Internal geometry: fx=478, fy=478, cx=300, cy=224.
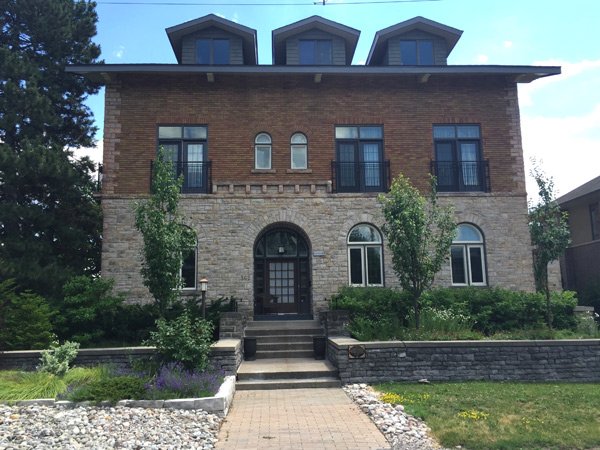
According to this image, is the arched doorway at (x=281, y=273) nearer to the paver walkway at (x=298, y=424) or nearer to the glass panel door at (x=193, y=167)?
the glass panel door at (x=193, y=167)

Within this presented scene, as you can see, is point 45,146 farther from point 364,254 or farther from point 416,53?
point 416,53

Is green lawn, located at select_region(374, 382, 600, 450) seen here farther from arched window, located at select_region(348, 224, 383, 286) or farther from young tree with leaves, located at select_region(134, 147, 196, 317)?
arched window, located at select_region(348, 224, 383, 286)

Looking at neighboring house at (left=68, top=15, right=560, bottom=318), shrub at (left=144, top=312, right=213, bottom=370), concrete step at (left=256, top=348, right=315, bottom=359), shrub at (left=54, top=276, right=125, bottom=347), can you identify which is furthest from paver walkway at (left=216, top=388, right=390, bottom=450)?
neighboring house at (left=68, top=15, right=560, bottom=318)

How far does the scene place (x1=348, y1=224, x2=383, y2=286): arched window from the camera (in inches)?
603

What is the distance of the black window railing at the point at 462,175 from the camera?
16.1m

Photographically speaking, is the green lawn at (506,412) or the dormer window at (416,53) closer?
the green lawn at (506,412)

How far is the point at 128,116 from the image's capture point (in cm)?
1569

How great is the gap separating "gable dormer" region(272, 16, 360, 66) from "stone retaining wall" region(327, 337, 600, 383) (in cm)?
1086

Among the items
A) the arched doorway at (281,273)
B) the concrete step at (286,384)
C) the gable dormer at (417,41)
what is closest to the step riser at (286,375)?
the concrete step at (286,384)

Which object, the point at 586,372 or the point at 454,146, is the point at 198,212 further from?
the point at 586,372

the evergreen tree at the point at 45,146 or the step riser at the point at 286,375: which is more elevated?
the evergreen tree at the point at 45,146

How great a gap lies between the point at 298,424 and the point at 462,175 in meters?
11.5

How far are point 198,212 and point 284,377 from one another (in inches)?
267

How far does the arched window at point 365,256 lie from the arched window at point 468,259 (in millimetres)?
2467
